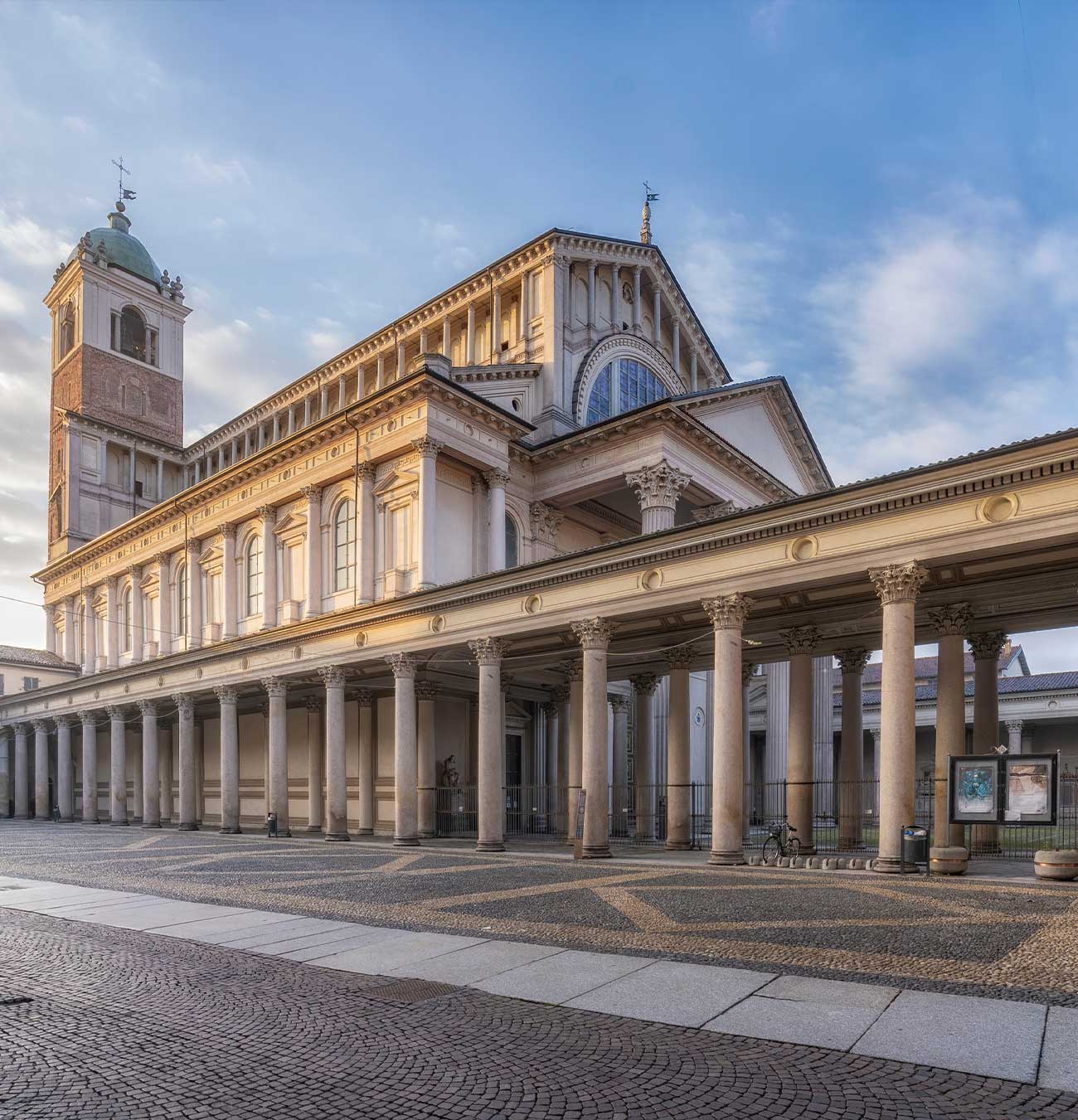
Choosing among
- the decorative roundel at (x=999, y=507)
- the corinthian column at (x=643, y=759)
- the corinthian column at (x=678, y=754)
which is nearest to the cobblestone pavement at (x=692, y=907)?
the corinthian column at (x=678, y=754)

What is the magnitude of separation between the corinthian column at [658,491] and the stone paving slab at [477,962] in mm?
21673

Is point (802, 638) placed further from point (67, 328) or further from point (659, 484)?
point (67, 328)

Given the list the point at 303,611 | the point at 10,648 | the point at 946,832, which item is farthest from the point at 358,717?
the point at 10,648

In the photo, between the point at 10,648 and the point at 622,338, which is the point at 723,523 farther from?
the point at 10,648

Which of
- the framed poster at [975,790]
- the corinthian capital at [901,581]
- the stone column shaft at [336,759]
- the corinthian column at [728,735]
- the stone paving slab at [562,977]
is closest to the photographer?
the stone paving slab at [562,977]

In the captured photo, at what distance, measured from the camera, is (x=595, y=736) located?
20391 mm

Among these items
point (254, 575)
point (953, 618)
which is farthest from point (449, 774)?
point (953, 618)

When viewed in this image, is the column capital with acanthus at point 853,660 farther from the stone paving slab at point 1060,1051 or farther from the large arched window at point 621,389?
the stone paving slab at point 1060,1051

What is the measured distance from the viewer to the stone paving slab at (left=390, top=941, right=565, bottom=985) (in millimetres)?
8891

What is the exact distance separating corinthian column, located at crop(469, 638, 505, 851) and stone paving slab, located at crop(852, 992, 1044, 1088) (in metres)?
16.0

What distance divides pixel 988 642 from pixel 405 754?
15.6 meters

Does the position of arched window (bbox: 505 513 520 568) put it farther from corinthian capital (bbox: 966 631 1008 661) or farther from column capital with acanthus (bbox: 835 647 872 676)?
corinthian capital (bbox: 966 631 1008 661)

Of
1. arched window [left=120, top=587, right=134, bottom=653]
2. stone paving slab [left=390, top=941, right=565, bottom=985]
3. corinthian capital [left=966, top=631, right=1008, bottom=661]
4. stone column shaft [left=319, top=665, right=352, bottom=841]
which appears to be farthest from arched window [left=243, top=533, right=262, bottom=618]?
stone paving slab [left=390, top=941, right=565, bottom=985]

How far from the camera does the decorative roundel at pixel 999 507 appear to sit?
14598 mm
